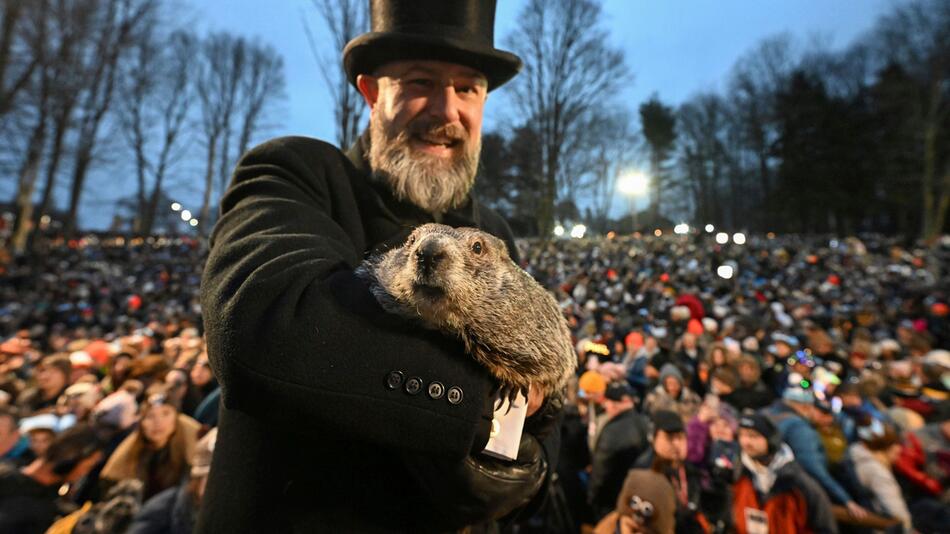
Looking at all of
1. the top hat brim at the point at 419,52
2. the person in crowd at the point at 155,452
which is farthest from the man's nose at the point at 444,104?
the person in crowd at the point at 155,452

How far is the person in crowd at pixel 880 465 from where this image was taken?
4.51m

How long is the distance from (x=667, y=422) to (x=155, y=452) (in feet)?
16.3

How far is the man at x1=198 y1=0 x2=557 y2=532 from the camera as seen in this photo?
3.32ft

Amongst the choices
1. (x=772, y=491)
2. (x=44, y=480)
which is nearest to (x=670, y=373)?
(x=772, y=491)

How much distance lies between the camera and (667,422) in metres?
4.72

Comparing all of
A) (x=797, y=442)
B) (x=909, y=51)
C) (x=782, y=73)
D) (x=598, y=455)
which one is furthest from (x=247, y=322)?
(x=782, y=73)

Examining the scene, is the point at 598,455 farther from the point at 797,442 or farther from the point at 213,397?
the point at 213,397

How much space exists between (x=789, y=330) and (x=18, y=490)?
15528 millimetres

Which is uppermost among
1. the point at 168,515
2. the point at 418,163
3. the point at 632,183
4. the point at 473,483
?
the point at 632,183

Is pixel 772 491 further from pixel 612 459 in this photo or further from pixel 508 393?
pixel 508 393

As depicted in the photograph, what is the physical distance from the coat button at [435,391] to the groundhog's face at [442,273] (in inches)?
8.2

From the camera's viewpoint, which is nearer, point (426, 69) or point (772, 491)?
point (426, 69)

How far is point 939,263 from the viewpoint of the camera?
22.2 meters

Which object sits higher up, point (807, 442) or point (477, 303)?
point (477, 303)
